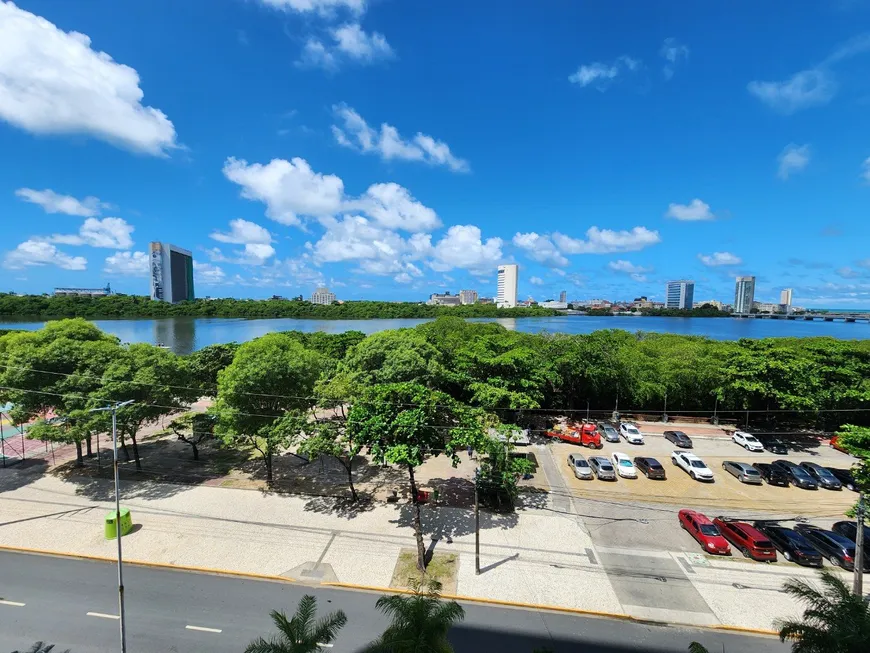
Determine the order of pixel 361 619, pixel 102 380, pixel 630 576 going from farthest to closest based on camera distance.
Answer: pixel 102 380 → pixel 630 576 → pixel 361 619

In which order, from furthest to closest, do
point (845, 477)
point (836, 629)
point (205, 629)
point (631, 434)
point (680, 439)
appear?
point (631, 434) < point (680, 439) < point (845, 477) < point (205, 629) < point (836, 629)

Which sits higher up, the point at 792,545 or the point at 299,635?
the point at 299,635

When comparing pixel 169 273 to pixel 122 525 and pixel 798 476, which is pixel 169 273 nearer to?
pixel 122 525

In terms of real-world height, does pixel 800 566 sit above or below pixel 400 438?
below

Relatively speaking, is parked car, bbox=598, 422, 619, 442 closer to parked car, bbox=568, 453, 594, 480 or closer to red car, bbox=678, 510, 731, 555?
parked car, bbox=568, 453, 594, 480

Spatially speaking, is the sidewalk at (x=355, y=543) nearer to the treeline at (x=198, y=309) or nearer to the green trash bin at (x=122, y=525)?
the green trash bin at (x=122, y=525)

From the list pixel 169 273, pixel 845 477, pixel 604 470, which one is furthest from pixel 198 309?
pixel 845 477

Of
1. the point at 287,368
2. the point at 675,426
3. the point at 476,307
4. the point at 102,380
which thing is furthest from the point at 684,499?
the point at 476,307

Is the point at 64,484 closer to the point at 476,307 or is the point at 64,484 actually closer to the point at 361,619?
the point at 361,619
